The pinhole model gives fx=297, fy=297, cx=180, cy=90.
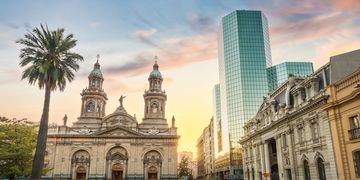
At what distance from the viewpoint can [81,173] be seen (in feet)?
235

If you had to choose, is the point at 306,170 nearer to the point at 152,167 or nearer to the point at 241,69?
the point at 152,167

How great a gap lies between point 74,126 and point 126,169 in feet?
57.8

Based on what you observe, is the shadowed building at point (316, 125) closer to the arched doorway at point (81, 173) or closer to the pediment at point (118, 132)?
the pediment at point (118, 132)

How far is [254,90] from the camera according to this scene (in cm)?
10756

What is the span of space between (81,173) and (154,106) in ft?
81.3

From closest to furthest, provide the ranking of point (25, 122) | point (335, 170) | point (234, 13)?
point (335, 170) < point (25, 122) < point (234, 13)

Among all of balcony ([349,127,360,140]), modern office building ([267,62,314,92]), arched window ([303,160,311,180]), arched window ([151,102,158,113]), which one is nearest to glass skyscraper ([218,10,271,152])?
modern office building ([267,62,314,92])

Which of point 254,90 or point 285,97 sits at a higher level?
point 254,90

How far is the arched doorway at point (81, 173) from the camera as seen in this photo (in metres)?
71.6

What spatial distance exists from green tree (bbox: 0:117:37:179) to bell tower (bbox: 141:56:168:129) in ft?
142

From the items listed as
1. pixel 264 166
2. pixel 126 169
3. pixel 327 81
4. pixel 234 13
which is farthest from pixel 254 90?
pixel 327 81

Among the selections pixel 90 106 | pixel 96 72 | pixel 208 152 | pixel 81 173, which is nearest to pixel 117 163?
pixel 81 173

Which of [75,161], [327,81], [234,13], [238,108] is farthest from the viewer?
[234,13]

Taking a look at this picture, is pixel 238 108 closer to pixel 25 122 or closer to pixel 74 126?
pixel 74 126
